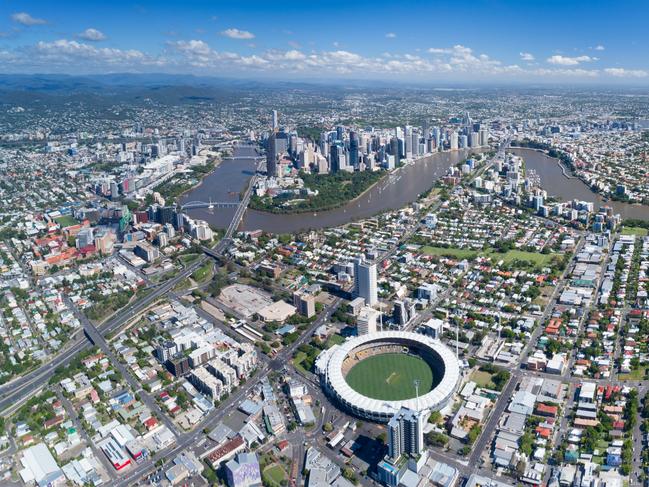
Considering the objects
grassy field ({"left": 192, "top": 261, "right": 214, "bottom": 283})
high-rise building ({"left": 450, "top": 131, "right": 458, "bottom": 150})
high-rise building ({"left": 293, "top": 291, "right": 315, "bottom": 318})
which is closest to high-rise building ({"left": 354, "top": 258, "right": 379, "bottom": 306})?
high-rise building ({"left": 293, "top": 291, "right": 315, "bottom": 318})

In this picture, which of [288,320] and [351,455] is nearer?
[351,455]

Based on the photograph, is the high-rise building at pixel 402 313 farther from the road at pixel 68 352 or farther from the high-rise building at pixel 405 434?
the road at pixel 68 352

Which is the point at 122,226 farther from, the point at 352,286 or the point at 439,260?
the point at 439,260

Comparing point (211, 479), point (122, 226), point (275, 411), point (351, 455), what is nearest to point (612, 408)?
point (351, 455)

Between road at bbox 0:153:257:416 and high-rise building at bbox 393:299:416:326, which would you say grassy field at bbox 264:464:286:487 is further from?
road at bbox 0:153:257:416

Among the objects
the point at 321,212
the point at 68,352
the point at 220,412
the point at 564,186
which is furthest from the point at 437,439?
the point at 564,186

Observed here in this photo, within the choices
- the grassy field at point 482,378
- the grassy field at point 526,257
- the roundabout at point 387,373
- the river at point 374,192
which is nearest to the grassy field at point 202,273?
the river at point 374,192

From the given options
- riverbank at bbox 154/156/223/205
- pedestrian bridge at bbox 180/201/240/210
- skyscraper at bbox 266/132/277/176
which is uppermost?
skyscraper at bbox 266/132/277/176

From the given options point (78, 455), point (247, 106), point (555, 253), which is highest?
point (247, 106)
